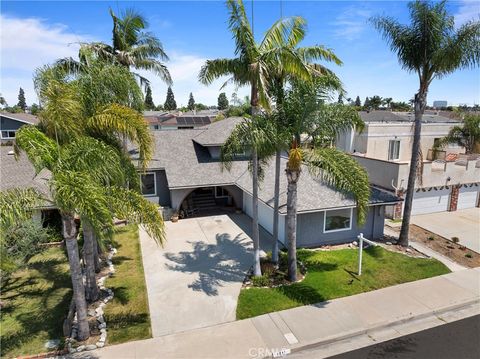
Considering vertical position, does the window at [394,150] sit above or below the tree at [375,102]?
below

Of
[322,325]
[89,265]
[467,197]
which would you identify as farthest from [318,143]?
[467,197]

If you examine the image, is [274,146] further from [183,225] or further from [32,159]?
[183,225]

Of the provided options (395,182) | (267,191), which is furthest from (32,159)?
(395,182)

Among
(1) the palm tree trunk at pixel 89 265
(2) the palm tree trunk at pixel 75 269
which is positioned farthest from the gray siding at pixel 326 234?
(2) the palm tree trunk at pixel 75 269

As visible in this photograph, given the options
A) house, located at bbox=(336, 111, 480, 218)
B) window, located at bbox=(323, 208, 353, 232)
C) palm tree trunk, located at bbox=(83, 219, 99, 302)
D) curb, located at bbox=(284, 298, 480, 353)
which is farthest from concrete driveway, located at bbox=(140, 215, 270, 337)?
house, located at bbox=(336, 111, 480, 218)

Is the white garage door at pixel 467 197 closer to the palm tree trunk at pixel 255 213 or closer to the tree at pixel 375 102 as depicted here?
the palm tree trunk at pixel 255 213
